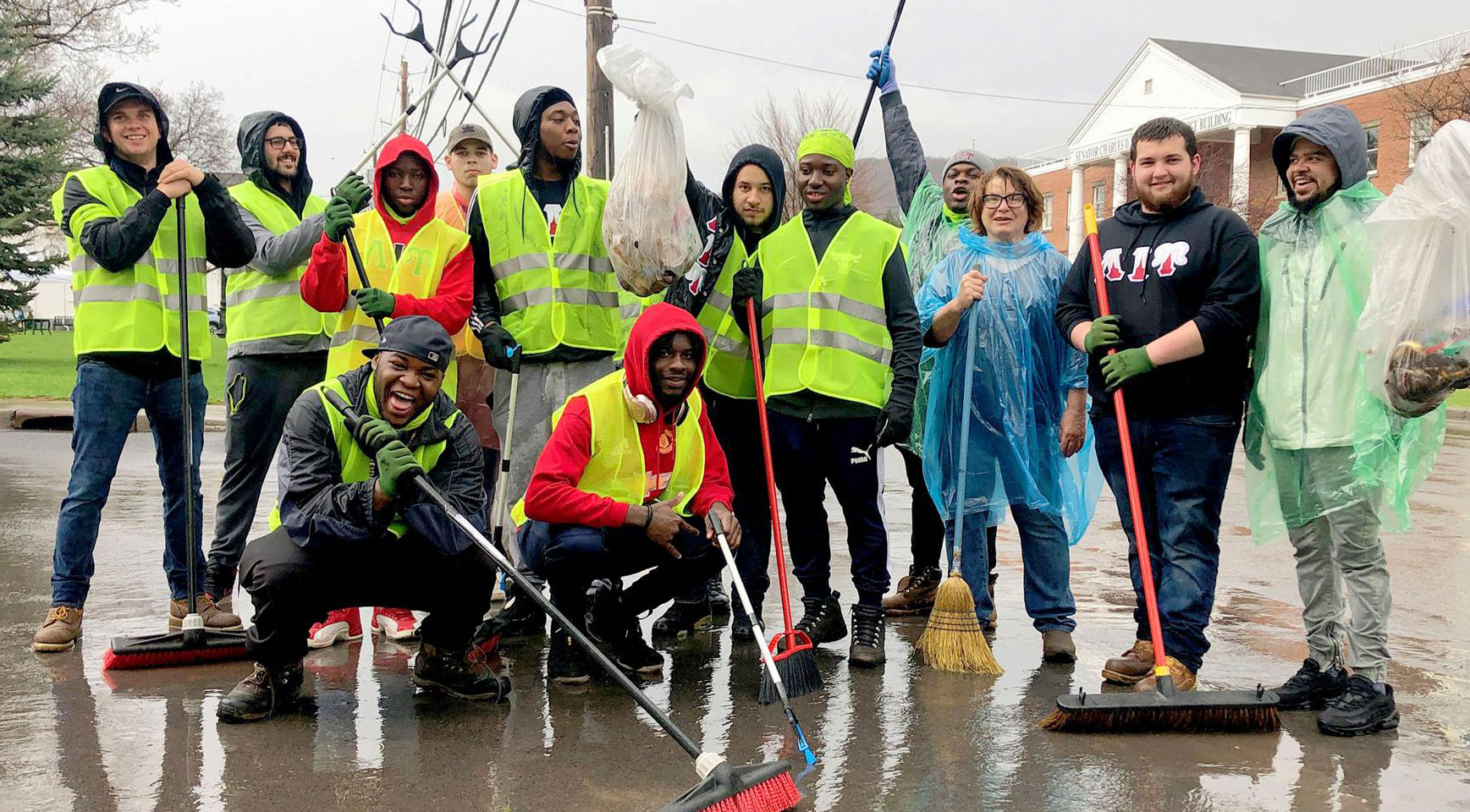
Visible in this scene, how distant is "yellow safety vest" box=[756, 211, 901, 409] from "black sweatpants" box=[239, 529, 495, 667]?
1.44 meters

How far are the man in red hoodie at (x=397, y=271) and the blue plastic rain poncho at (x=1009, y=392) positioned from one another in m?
1.91

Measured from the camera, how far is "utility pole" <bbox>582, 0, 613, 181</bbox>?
11.9 m

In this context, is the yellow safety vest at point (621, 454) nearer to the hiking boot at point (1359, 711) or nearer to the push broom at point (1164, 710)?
the push broom at point (1164, 710)

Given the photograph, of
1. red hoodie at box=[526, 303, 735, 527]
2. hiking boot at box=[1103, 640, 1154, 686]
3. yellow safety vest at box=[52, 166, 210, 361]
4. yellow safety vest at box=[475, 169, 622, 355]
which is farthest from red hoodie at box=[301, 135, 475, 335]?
hiking boot at box=[1103, 640, 1154, 686]

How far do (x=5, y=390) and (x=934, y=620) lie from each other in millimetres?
17461

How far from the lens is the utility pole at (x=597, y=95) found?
11.9 meters

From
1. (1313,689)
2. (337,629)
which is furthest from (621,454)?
(1313,689)

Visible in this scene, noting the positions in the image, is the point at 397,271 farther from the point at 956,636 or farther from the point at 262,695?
the point at 956,636

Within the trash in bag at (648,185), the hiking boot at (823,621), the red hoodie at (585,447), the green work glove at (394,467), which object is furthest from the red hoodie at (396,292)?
the hiking boot at (823,621)

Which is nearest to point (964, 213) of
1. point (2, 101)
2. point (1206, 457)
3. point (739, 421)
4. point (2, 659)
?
point (739, 421)

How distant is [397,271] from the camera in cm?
505

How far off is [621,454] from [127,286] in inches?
80.5

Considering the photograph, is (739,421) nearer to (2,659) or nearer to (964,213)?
(964,213)

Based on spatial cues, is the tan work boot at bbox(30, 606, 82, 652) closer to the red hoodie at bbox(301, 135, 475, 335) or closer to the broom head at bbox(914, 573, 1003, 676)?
the red hoodie at bbox(301, 135, 475, 335)
